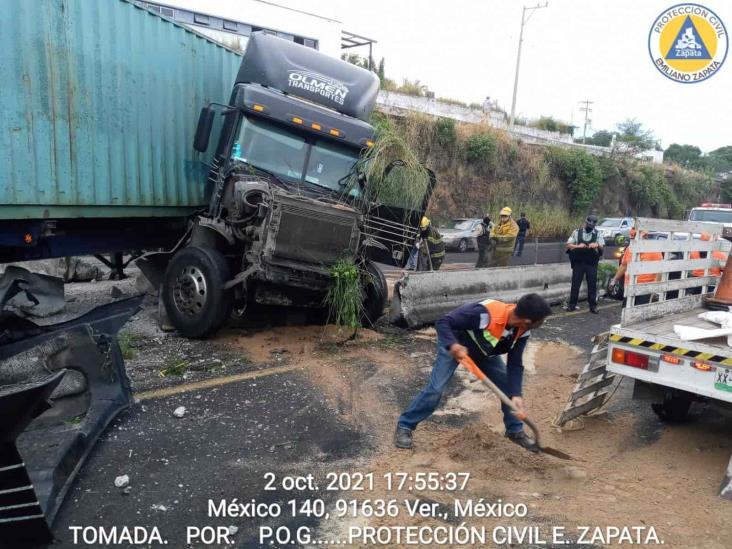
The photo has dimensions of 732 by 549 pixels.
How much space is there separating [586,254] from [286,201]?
18.6 ft

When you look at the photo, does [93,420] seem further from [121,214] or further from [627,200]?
[627,200]

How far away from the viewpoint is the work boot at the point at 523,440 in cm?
432

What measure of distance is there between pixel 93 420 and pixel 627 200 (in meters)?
34.4

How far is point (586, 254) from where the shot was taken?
965 centimetres

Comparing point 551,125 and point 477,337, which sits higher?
point 551,125

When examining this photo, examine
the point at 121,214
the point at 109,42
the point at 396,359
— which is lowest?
the point at 396,359

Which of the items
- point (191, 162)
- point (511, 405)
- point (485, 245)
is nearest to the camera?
point (511, 405)

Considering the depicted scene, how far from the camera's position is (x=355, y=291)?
6.52 m

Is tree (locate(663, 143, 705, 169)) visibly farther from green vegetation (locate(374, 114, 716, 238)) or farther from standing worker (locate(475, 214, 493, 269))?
standing worker (locate(475, 214, 493, 269))

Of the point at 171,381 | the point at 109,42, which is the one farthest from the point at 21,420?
the point at 109,42

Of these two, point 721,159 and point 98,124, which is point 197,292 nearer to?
point 98,124

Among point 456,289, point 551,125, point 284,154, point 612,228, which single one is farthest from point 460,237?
point 551,125

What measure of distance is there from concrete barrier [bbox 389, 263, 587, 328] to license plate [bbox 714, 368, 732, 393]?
13.1ft

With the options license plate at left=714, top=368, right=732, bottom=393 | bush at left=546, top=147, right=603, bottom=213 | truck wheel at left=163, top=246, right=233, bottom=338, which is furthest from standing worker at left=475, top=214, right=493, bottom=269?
bush at left=546, top=147, right=603, bottom=213
